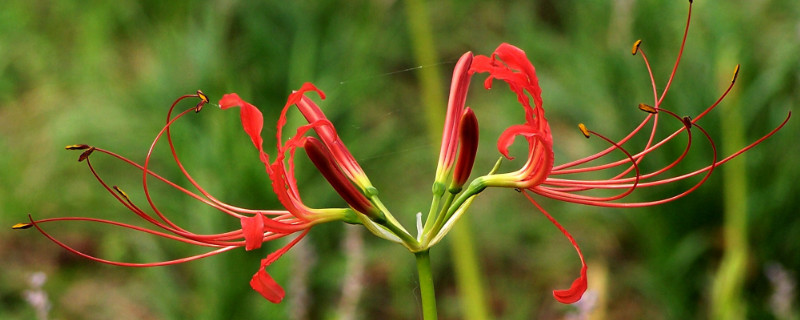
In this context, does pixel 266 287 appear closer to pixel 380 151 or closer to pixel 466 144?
pixel 466 144

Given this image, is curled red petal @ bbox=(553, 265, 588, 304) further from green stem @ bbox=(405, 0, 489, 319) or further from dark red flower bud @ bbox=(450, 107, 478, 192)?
green stem @ bbox=(405, 0, 489, 319)

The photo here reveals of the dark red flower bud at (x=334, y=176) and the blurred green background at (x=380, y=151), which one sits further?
the blurred green background at (x=380, y=151)

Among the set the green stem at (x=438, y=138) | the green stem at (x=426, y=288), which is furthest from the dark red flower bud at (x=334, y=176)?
the green stem at (x=438, y=138)

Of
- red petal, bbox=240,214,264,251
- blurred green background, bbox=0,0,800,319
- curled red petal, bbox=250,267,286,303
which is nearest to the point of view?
red petal, bbox=240,214,264,251

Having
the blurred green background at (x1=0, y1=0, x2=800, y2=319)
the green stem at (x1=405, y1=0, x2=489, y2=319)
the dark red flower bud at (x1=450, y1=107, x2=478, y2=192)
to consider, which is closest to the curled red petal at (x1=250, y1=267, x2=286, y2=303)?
the dark red flower bud at (x1=450, y1=107, x2=478, y2=192)

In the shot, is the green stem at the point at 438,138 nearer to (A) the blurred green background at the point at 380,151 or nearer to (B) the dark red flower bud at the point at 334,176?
(A) the blurred green background at the point at 380,151

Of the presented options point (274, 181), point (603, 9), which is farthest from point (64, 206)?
point (274, 181)
